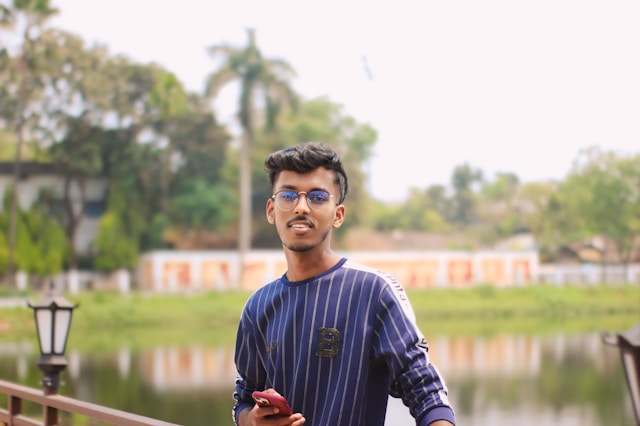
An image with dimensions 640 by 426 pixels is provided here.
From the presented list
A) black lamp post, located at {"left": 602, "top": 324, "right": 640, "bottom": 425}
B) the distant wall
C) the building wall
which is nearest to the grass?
the distant wall

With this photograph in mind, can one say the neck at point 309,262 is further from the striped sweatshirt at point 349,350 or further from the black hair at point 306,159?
the black hair at point 306,159

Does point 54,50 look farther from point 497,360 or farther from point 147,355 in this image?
point 497,360

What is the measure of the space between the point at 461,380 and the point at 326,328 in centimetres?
1359

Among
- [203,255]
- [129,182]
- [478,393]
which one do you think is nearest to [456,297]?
[203,255]

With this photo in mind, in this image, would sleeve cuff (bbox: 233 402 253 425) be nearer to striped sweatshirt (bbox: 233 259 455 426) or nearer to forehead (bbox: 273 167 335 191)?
striped sweatshirt (bbox: 233 259 455 426)

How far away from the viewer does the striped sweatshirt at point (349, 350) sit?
141cm

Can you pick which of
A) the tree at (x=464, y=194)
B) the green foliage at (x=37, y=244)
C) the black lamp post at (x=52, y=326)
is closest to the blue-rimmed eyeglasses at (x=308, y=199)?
the black lamp post at (x=52, y=326)

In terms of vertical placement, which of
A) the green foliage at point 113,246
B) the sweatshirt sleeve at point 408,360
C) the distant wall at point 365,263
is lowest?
the distant wall at point 365,263

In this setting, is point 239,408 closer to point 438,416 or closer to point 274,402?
point 274,402

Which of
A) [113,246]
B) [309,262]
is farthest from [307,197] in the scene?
[113,246]

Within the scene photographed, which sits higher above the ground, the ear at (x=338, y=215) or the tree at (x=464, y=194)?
the tree at (x=464, y=194)

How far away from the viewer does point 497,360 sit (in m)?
17.3

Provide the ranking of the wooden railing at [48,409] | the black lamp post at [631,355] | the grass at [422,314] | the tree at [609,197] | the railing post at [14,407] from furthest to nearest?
the tree at [609,197], the grass at [422,314], the railing post at [14,407], the wooden railing at [48,409], the black lamp post at [631,355]

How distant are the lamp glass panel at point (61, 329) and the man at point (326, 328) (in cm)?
274
